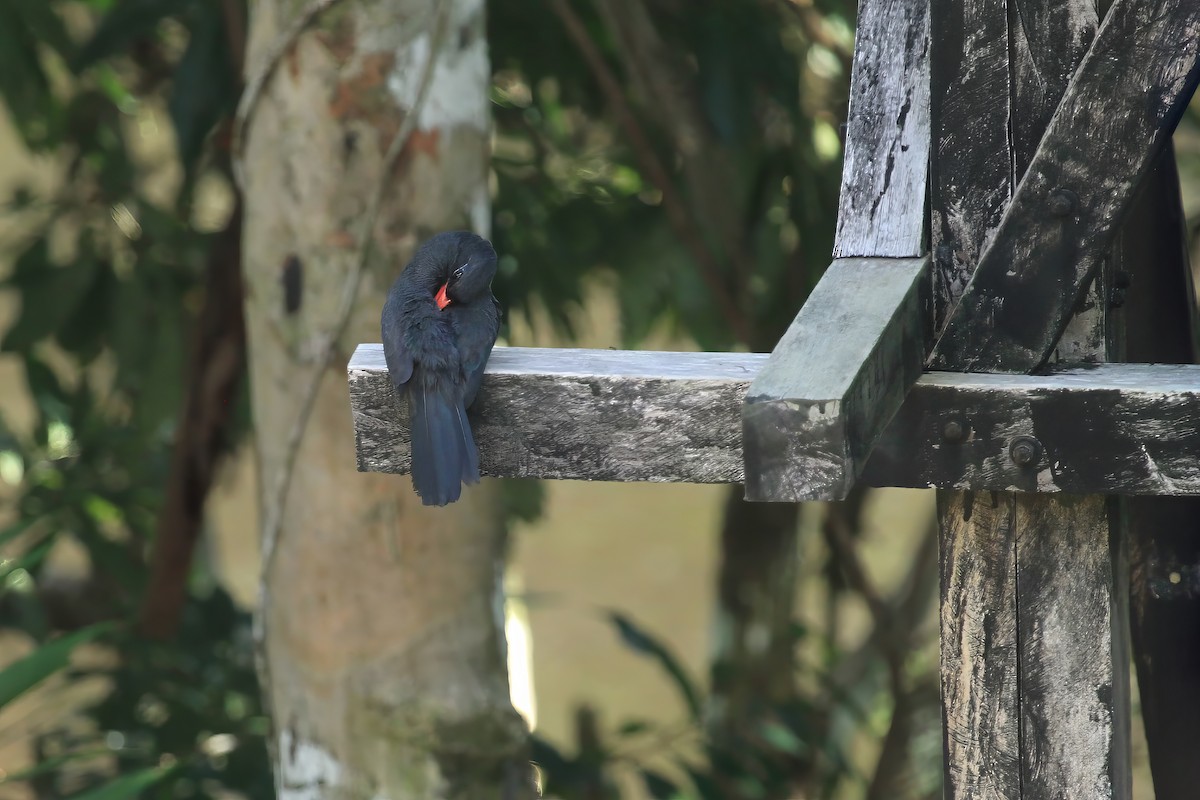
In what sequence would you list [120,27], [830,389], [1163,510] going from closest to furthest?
[830,389] < [1163,510] < [120,27]

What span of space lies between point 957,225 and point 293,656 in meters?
1.16

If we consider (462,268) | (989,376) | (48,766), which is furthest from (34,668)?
(989,376)

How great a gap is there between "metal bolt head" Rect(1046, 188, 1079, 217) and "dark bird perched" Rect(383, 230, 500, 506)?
585 mm

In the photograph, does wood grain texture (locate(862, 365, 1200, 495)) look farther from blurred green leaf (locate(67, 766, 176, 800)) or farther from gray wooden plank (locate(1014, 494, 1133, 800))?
blurred green leaf (locate(67, 766, 176, 800))

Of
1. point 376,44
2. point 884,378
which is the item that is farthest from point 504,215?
point 884,378

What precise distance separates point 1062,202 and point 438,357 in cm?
63

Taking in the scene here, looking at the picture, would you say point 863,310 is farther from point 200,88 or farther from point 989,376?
point 200,88

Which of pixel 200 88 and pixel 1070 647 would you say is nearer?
pixel 1070 647

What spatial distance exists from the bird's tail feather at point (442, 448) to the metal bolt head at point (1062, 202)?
61 centimetres

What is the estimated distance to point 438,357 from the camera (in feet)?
4.67

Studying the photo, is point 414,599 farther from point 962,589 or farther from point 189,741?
point 189,741

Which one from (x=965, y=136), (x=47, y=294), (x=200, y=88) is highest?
(x=200, y=88)

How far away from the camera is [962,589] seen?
1502 mm

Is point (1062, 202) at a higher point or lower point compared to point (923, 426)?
higher
